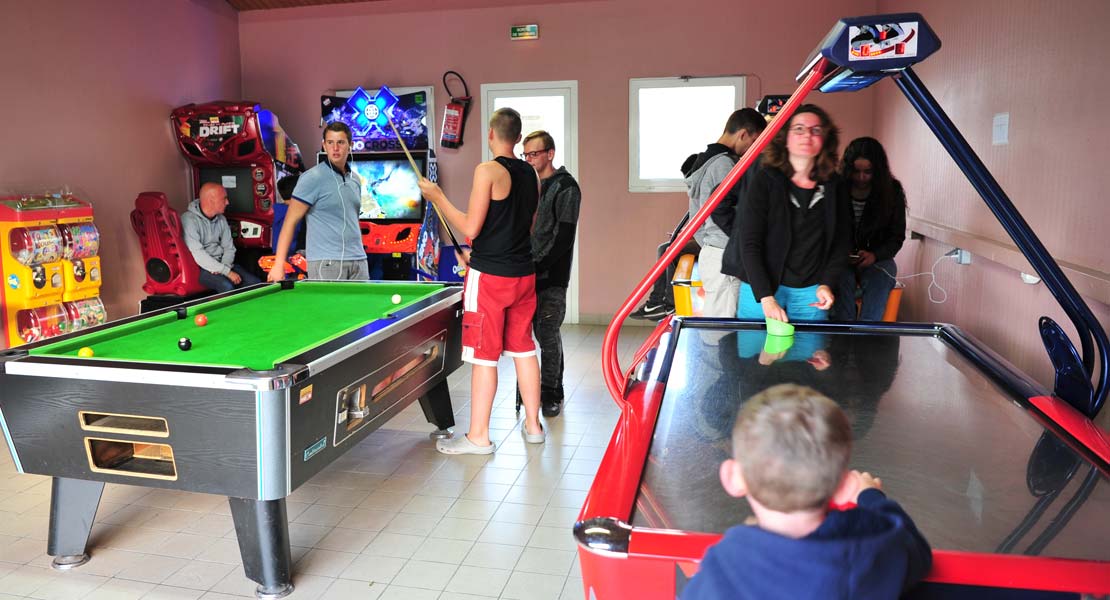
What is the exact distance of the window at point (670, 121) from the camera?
21.5ft

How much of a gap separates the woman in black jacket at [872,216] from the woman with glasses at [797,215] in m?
0.97

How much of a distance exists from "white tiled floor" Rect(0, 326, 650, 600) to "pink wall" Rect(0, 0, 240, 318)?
2.62m

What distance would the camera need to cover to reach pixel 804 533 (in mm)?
1044

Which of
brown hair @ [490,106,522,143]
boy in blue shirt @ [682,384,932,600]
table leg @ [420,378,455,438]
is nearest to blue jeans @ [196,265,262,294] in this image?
table leg @ [420,378,455,438]

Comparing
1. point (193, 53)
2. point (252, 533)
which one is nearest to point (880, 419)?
point (252, 533)

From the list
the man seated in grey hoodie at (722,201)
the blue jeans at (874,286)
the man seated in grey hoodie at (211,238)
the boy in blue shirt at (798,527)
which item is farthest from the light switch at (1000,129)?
the man seated in grey hoodie at (211,238)

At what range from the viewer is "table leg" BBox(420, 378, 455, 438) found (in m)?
3.96

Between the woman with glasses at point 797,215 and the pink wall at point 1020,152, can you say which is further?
the woman with glasses at point 797,215

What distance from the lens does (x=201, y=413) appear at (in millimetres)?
2387

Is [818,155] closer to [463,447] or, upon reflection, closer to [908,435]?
[908,435]

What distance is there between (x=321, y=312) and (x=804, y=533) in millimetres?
2778

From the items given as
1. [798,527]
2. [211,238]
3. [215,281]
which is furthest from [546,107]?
[798,527]

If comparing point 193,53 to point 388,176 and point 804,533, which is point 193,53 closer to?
point 388,176

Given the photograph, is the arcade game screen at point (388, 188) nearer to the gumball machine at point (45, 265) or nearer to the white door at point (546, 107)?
the white door at point (546, 107)
